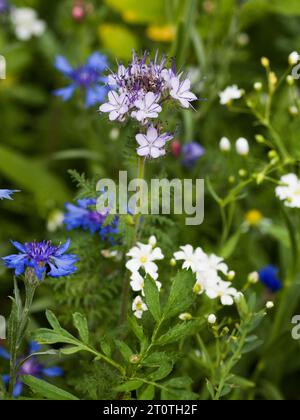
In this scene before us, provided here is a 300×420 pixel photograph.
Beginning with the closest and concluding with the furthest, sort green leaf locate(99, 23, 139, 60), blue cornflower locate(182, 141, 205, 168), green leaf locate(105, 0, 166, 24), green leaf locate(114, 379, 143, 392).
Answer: green leaf locate(114, 379, 143, 392) < blue cornflower locate(182, 141, 205, 168) < green leaf locate(105, 0, 166, 24) < green leaf locate(99, 23, 139, 60)

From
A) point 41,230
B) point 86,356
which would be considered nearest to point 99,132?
point 41,230

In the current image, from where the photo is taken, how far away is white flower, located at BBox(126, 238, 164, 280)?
1.31 meters

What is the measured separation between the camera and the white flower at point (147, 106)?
3.86ft

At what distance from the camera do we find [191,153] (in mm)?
2047

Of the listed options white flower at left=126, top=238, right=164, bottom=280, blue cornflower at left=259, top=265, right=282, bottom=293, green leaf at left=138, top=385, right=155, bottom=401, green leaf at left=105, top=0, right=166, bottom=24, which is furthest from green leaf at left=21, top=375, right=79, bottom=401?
green leaf at left=105, top=0, right=166, bottom=24

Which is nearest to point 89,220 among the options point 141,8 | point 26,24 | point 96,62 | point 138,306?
point 138,306

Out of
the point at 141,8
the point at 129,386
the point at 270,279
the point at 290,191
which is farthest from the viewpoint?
the point at 141,8

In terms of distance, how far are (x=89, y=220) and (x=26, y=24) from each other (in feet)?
4.13

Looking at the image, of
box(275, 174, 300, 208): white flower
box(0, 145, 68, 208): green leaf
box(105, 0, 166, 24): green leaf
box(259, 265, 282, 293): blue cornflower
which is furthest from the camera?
box(105, 0, 166, 24): green leaf

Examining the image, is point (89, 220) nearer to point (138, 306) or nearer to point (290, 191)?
point (138, 306)

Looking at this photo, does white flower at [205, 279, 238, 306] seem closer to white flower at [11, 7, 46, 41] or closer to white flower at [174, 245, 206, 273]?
white flower at [174, 245, 206, 273]

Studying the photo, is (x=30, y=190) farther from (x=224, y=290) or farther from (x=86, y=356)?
(x=224, y=290)

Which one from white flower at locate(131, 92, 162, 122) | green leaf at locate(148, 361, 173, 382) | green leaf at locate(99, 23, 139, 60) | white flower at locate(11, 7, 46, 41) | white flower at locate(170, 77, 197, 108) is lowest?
green leaf at locate(148, 361, 173, 382)

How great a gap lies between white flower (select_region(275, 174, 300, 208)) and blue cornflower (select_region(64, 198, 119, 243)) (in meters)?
0.35
